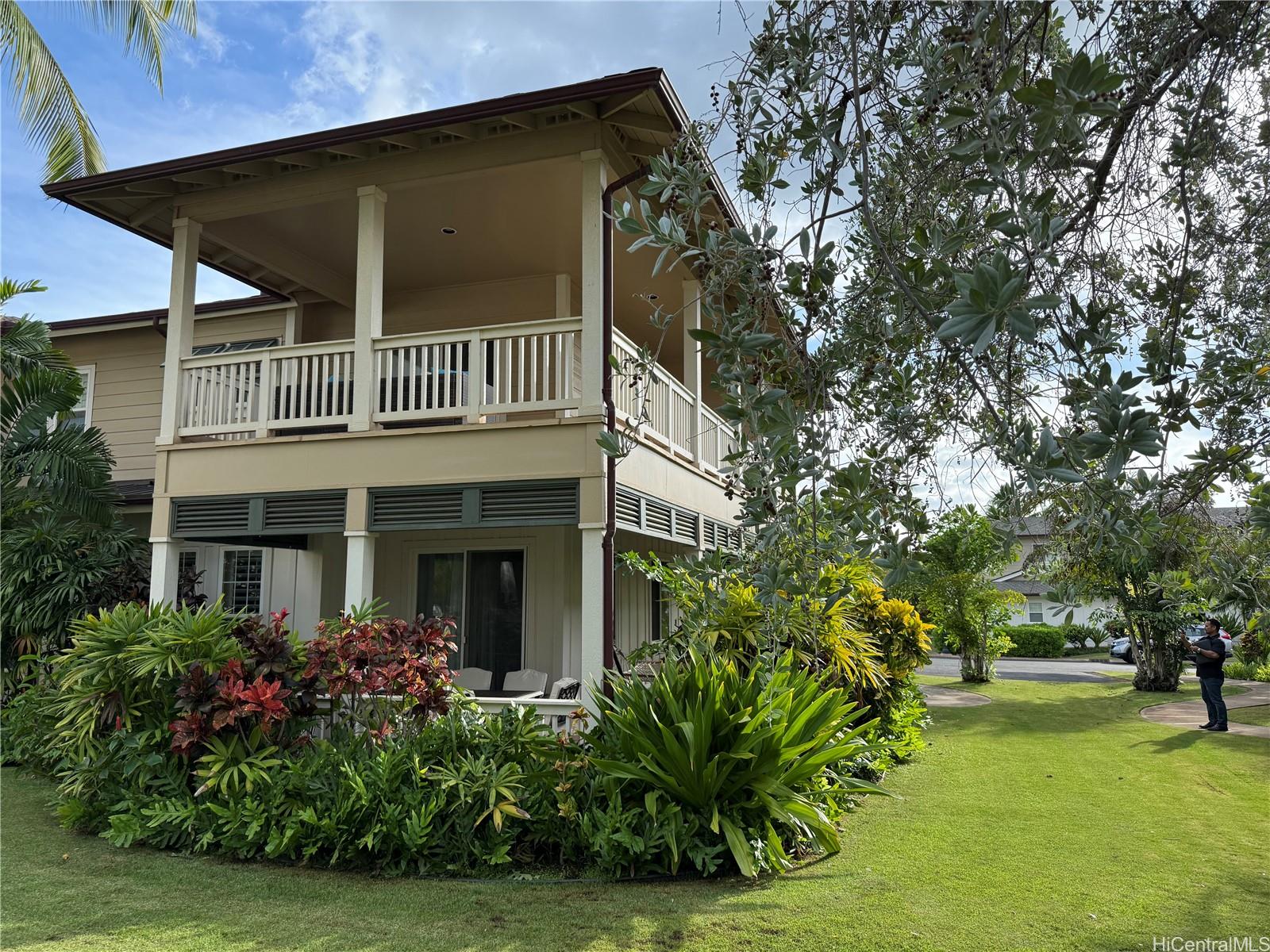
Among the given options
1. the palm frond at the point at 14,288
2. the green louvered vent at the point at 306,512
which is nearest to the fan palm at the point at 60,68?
the palm frond at the point at 14,288

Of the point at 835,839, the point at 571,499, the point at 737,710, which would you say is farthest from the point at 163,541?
the point at 835,839

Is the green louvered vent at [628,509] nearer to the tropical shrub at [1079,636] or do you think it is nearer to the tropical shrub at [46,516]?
the tropical shrub at [46,516]

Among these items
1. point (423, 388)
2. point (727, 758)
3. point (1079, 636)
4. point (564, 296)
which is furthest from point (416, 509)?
point (1079, 636)

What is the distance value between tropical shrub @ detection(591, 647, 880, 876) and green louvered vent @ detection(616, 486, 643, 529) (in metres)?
2.19

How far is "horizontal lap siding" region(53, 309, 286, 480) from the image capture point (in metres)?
14.6

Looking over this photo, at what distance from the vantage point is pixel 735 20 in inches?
149

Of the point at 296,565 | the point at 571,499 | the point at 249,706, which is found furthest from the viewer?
the point at 296,565

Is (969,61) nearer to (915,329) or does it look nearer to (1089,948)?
(915,329)

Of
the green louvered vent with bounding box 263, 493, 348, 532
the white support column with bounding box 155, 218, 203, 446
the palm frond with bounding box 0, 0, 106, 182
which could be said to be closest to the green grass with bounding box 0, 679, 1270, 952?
the green louvered vent with bounding box 263, 493, 348, 532

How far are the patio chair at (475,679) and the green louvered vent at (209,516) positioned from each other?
10.8ft

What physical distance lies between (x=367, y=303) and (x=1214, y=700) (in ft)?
44.8

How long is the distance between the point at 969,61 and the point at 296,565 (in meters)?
12.4

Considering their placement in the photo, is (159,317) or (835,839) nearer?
(835,839)

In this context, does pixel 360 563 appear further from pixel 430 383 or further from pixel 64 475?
pixel 64 475
